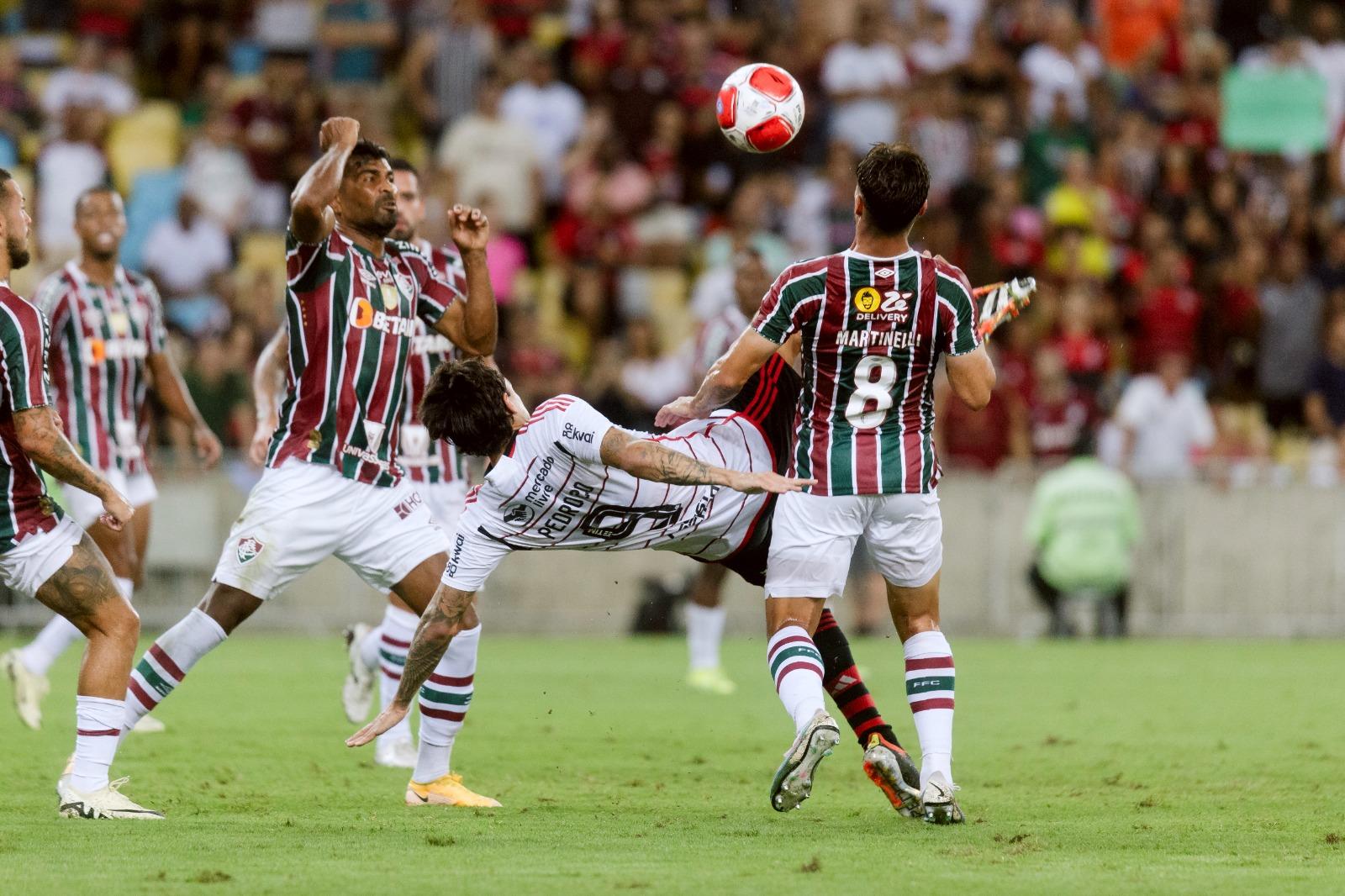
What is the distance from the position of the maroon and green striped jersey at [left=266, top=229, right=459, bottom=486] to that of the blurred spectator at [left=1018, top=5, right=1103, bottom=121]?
44.6 feet

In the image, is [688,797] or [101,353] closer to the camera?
[688,797]

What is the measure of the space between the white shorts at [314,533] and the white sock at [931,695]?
2.10 metres

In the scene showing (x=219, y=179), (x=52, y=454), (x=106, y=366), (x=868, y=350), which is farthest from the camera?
(x=219, y=179)

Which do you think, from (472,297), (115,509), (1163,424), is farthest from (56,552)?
(1163,424)

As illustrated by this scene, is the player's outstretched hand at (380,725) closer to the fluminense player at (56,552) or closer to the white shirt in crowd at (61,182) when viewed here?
the fluminense player at (56,552)

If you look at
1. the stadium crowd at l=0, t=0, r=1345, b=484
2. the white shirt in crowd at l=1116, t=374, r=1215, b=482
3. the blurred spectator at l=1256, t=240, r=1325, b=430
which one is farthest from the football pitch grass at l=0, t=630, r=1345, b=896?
the blurred spectator at l=1256, t=240, r=1325, b=430

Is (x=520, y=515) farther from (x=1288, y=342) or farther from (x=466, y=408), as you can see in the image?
(x=1288, y=342)

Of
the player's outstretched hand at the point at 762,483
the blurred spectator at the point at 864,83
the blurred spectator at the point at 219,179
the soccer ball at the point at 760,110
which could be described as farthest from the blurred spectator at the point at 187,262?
the player's outstretched hand at the point at 762,483

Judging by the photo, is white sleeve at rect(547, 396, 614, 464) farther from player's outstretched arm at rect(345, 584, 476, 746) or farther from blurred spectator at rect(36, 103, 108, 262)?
blurred spectator at rect(36, 103, 108, 262)

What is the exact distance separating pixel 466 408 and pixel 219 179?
13622mm

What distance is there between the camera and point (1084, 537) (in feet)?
56.6

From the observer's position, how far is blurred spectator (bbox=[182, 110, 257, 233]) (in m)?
20.1

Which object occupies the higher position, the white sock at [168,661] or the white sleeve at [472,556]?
the white sleeve at [472,556]

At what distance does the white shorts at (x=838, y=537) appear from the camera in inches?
303
